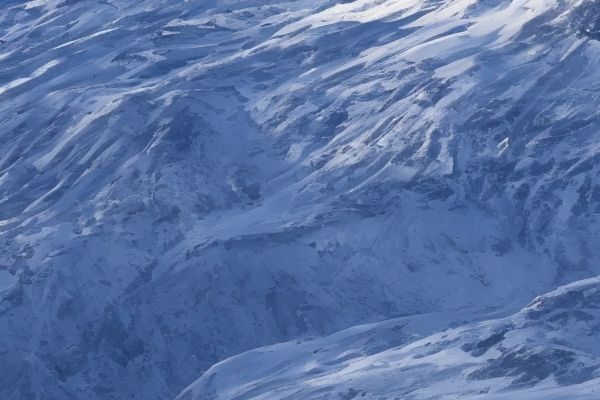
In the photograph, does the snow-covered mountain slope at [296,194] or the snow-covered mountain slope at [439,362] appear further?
the snow-covered mountain slope at [296,194]

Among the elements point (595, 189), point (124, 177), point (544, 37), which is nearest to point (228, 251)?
point (124, 177)

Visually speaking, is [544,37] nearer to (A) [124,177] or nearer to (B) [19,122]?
(A) [124,177]

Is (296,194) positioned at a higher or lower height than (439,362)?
higher

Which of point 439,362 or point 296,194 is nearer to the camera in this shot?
point 439,362

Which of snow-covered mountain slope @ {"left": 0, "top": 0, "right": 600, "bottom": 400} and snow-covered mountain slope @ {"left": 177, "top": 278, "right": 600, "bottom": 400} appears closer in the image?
snow-covered mountain slope @ {"left": 177, "top": 278, "right": 600, "bottom": 400}
